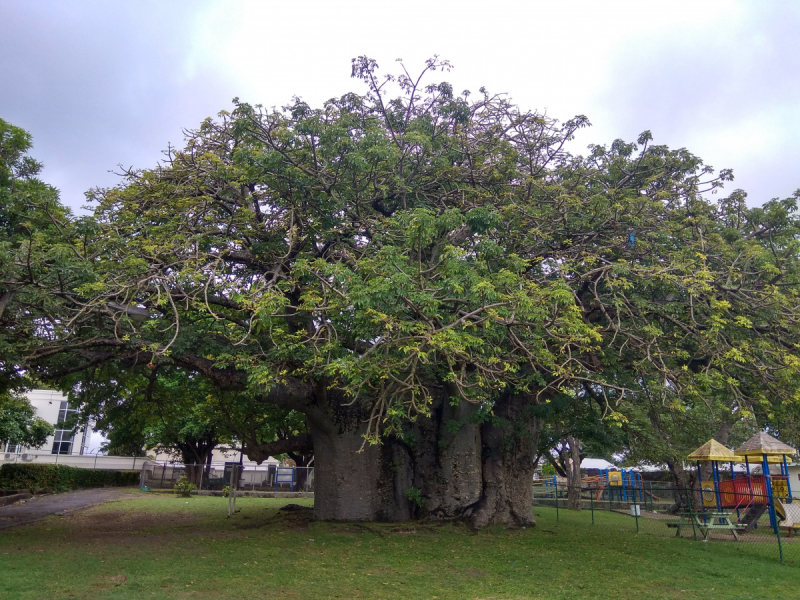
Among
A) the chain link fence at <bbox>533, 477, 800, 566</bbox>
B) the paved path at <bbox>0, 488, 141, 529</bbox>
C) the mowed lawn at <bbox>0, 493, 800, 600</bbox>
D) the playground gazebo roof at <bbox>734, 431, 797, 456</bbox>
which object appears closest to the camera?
the mowed lawn at <bbox>0, 493, 800, 600</bbox>

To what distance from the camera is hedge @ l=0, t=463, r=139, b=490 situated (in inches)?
945

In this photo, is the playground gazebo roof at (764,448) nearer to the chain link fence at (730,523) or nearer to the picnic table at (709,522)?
the chain link fence at (730,523)

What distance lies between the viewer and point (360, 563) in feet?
32.0

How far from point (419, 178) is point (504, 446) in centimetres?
645

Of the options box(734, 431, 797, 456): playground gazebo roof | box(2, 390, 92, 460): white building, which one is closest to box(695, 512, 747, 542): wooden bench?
box(734, 431, 797, 456): playground gazebo roof

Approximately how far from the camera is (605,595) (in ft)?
26.4

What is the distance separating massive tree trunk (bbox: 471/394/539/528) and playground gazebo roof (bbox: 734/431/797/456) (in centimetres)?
672

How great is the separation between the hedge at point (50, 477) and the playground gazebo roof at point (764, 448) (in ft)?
84.1

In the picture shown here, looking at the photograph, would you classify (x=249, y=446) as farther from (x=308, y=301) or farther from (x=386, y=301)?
(x=386, y=301)

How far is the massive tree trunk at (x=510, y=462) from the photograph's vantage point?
1346 cm

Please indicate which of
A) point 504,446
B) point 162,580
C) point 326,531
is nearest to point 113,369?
point 326,531

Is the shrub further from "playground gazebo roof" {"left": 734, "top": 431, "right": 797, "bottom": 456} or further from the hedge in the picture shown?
"playground gazebo roof" {"left": 734, "top": 431, "right": 797, "bottom": 456}

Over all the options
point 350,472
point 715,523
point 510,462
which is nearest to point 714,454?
point 715,523

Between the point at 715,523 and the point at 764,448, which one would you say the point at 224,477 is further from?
the point at 764,448
